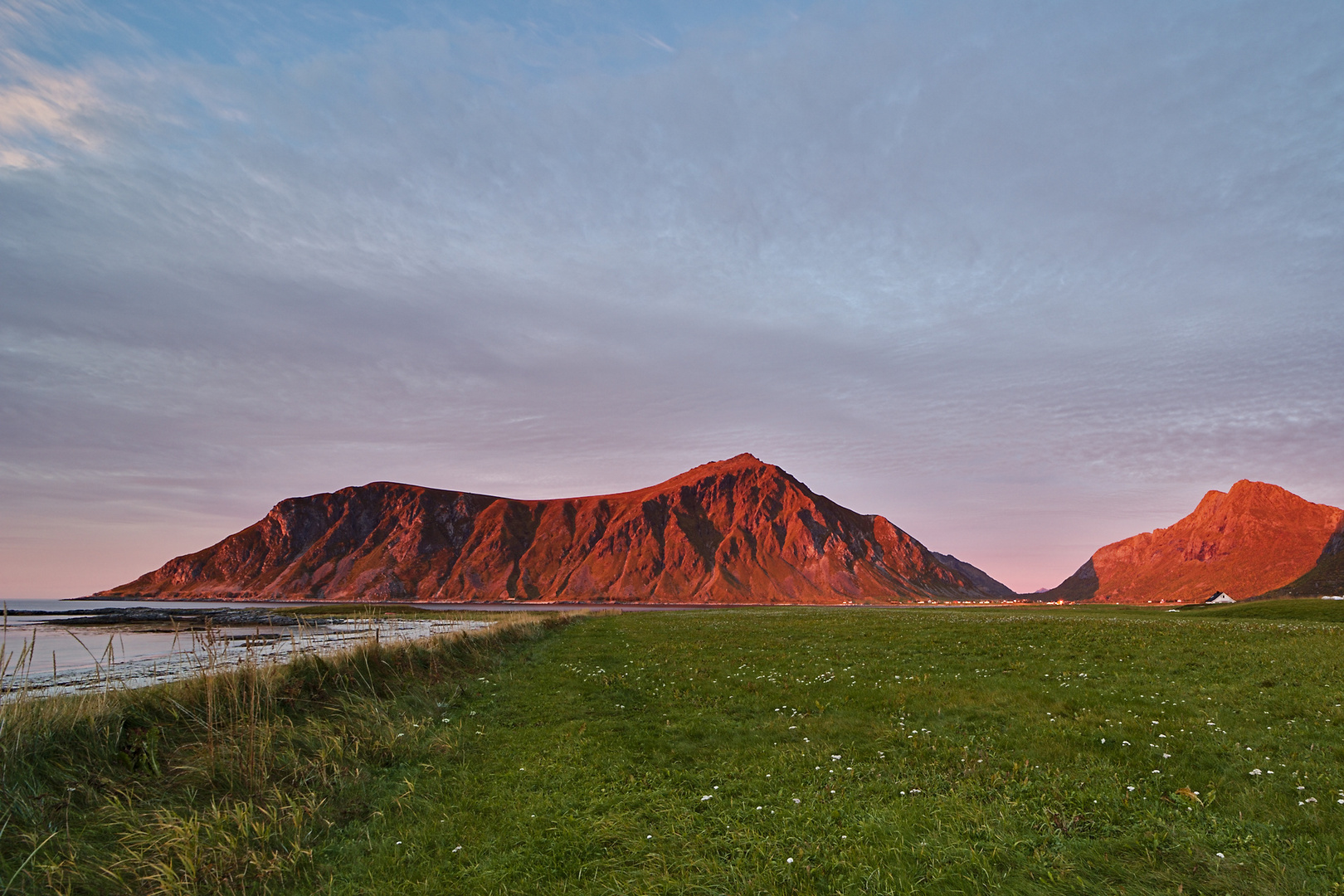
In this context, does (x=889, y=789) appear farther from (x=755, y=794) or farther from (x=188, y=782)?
(x=188, y=782)

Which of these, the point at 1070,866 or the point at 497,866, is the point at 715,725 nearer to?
the point at 497,866

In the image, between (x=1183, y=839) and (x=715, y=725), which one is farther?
(x=715, y=725)

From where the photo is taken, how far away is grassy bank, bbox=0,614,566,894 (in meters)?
8.59

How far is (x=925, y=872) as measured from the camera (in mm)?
7965

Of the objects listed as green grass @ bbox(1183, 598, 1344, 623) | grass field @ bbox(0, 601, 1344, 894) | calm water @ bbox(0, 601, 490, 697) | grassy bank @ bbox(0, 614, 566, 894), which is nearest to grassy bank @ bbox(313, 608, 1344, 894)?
grass field @ bbox(0, 601, 1344, 894)

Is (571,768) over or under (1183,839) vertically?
under

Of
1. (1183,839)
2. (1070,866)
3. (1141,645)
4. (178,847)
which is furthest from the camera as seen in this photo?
(1141,645)

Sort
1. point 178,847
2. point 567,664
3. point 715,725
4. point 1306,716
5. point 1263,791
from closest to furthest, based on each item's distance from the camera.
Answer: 1. point 178,847
2. point 1263,791
3. point 1306,716
4. point 715,725
5. point 567,664

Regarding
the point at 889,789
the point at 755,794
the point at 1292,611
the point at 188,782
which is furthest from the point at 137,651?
the point at 1292,611

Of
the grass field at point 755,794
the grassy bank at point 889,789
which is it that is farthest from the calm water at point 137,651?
the grassy bank at point 889,789

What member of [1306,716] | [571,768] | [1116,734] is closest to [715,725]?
[571,768]

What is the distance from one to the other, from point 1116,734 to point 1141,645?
1856 cm

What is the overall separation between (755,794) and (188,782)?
11.2 metres

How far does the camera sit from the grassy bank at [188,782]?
8594 millimetres
